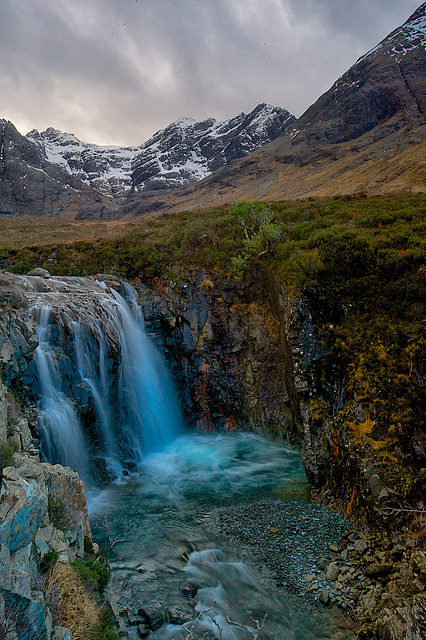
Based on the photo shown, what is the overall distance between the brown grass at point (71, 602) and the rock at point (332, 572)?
5512mm

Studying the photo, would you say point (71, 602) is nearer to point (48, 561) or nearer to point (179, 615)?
point (48, 561)

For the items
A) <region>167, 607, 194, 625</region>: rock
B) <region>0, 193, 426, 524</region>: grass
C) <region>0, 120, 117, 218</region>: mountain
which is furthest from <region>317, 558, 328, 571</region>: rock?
<region>0, 120, 117, 218</region>: mountain

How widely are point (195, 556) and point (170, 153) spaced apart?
17465cm

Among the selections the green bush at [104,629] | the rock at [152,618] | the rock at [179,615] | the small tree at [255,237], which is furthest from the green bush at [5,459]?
the small tree at [255,237]

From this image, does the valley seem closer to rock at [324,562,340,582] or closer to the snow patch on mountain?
rock at [324,562,340,582]

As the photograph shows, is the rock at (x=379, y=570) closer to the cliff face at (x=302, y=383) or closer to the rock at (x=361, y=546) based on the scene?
the rock at (x=361, y=546)

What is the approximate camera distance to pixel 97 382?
54.3 ft

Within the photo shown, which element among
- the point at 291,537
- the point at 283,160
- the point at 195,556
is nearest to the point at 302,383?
the point at 291,537

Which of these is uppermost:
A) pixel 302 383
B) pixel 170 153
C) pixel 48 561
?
pixel 170 153

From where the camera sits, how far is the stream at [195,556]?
7344 mm

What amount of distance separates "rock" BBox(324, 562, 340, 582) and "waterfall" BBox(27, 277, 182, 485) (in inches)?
375

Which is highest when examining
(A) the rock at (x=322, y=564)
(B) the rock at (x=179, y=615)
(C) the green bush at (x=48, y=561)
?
(C) the green bush at (x=48, y=561)

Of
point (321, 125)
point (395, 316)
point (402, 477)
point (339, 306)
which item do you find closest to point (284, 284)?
point (339, 306)

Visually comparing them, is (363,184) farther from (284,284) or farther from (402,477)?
(402,477)
